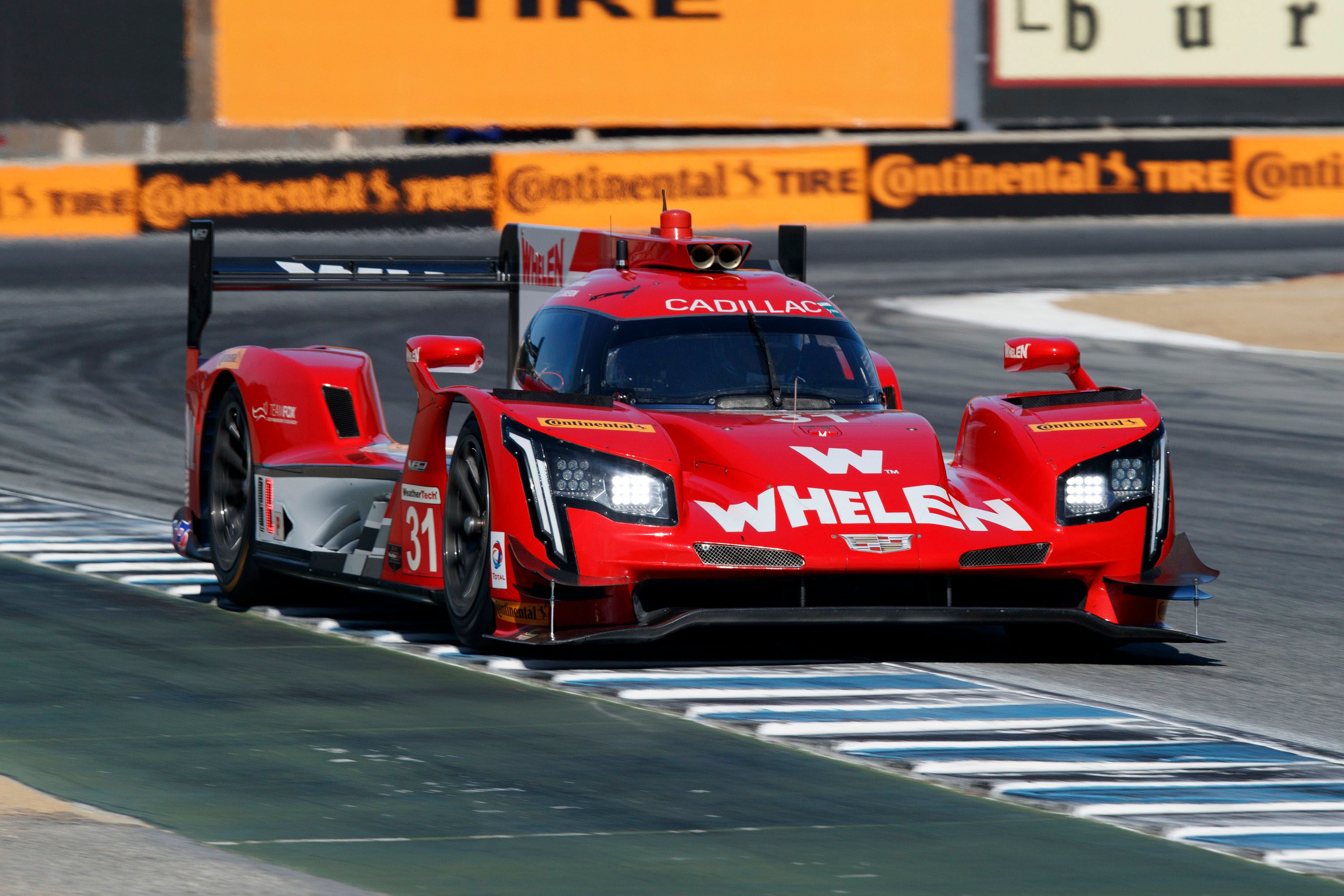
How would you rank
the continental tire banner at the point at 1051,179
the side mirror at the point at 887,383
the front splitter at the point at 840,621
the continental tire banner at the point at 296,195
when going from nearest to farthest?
the front splitter at the point at 840,621 → the side mirror at the point at 887,383 → the continental tire banner at the point at 296,195 → the continental tire banner at the point at 1051,179

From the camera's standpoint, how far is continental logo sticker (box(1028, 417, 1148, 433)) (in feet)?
28.7

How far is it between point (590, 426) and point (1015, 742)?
201 cm

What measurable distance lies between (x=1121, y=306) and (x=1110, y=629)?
1950 centimetres

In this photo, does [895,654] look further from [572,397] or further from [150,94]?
[150,94]

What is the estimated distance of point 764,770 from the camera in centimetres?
676

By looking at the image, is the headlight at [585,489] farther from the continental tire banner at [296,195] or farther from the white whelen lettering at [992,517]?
the continental tire banner at [296,195]

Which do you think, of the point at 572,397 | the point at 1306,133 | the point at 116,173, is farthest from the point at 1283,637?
the point at 1306,133

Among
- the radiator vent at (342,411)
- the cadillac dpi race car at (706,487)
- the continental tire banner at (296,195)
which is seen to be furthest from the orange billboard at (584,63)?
the cadillac dpi race car at (706,487)

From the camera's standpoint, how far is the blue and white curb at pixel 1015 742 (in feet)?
20.5

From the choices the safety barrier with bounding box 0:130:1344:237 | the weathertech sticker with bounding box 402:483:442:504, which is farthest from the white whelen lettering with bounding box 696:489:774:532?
the safety barrier with bounding box 0:130:1344:237

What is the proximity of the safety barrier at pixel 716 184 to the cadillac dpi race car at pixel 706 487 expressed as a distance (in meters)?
21.1

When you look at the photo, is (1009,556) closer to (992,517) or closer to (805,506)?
(992,517)

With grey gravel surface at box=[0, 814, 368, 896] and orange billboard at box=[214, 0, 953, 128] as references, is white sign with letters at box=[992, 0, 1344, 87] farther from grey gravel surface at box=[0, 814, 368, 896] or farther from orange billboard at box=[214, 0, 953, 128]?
grey gravel surface at box=[0, 814, 368, 896]

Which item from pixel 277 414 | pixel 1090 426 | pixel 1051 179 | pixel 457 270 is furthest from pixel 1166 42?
pixel 1090 426
